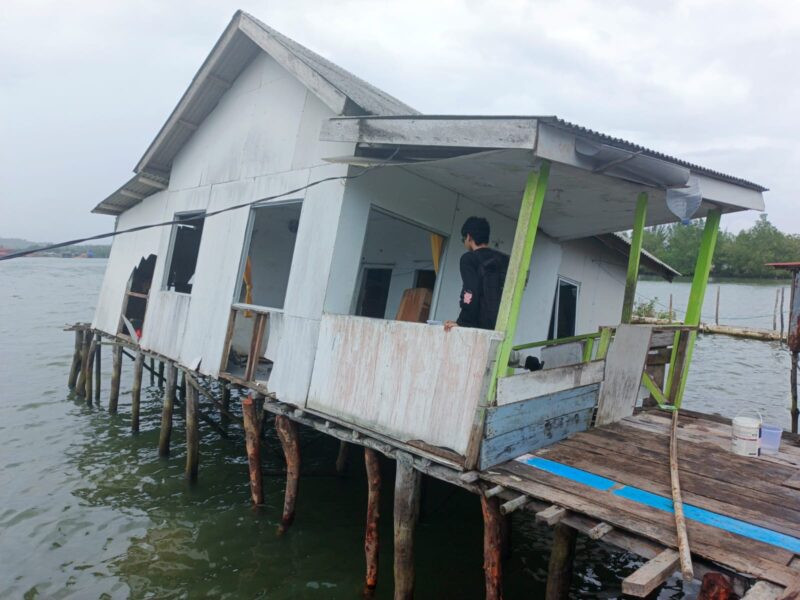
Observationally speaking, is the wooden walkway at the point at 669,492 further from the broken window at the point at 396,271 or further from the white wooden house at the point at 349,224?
the broken window at the point at 396,271

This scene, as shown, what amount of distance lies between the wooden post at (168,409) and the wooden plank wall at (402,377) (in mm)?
4185

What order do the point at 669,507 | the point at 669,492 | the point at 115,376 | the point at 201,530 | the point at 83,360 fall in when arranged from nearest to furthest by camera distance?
1. the point at 669,507
2. the point at 669,492
3. the point at 201,530
4. the point at 115,376
5. the point at 83,360

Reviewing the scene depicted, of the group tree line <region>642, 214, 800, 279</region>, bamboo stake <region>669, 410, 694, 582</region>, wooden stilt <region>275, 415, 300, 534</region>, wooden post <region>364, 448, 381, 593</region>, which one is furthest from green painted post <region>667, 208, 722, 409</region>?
tree line <region>642, 214, 800, 279</region>

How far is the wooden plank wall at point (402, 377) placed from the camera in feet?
15.3

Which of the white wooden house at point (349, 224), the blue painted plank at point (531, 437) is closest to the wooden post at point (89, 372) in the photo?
the white wooden house at point (349, 224)

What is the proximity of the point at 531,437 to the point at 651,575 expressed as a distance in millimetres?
2150

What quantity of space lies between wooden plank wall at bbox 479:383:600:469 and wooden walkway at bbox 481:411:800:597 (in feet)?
0.34

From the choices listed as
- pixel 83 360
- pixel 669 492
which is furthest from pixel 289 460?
pixel 83 360

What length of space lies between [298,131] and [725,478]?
644 centimetres

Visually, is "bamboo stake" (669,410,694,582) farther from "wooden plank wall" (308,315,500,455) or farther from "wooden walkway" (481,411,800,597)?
"wooden plank wall" (308,315,500,455)

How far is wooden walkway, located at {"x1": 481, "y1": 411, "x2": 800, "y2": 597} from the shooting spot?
10.9 ft

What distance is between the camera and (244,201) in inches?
324

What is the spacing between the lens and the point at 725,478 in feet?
15.0

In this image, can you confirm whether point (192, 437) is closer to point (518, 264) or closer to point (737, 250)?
point (518, 264)
